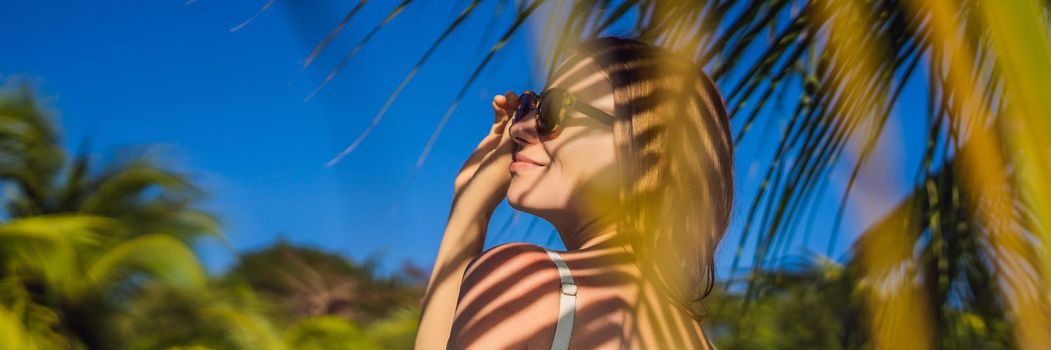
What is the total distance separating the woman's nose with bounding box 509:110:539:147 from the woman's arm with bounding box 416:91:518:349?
0.04 metres

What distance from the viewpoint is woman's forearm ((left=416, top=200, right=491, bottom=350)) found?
96 cm

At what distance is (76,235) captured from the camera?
20.4 ft

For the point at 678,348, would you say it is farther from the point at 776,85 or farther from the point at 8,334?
the point at 8,334

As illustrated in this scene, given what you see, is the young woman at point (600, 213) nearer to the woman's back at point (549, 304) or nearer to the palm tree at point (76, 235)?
the woman's back at point (549, 304)

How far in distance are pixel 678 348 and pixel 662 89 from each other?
9.2 inches

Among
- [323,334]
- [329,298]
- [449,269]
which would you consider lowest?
[449,269]

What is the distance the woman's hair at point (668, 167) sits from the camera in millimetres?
865

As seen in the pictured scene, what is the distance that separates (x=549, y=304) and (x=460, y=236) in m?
0.25

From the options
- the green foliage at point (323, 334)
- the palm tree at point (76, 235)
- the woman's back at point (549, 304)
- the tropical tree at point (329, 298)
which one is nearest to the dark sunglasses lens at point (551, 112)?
the woman's back at point (549, 304)

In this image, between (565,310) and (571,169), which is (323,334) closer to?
(571,169)

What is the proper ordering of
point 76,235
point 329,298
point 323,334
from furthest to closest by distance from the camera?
point 329,298, point 323,334, point 76,235

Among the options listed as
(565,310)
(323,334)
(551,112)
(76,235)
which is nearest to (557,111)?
(551,112)

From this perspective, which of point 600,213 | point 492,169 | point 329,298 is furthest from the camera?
point 329,298

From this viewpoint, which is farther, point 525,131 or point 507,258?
point 525,131
